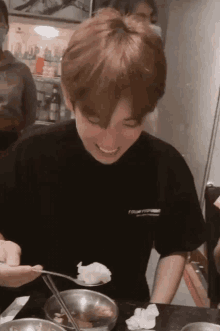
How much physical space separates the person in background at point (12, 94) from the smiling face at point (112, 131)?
3.16ft

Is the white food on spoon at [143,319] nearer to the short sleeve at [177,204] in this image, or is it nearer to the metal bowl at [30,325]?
the metal bowl at [30,325]

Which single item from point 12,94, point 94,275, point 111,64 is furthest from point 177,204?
point 12,94

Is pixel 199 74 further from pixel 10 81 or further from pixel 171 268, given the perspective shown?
pixel 171 268

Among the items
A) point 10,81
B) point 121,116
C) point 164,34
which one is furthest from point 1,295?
point 164,34

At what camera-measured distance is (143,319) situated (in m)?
0.76

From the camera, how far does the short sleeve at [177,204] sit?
111cm

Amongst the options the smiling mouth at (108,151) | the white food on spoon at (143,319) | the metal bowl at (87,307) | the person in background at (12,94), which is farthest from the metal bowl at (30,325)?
the person in background at (12,94)

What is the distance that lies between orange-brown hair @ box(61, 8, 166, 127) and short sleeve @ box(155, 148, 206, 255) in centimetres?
34

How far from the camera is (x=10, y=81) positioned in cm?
180

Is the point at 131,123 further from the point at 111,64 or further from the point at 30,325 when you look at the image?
the point at 30,325

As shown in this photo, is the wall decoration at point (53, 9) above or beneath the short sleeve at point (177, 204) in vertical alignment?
above

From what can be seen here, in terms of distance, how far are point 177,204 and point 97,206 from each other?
0.91ft

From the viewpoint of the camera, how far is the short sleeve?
3.65 ft

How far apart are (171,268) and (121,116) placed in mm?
567
